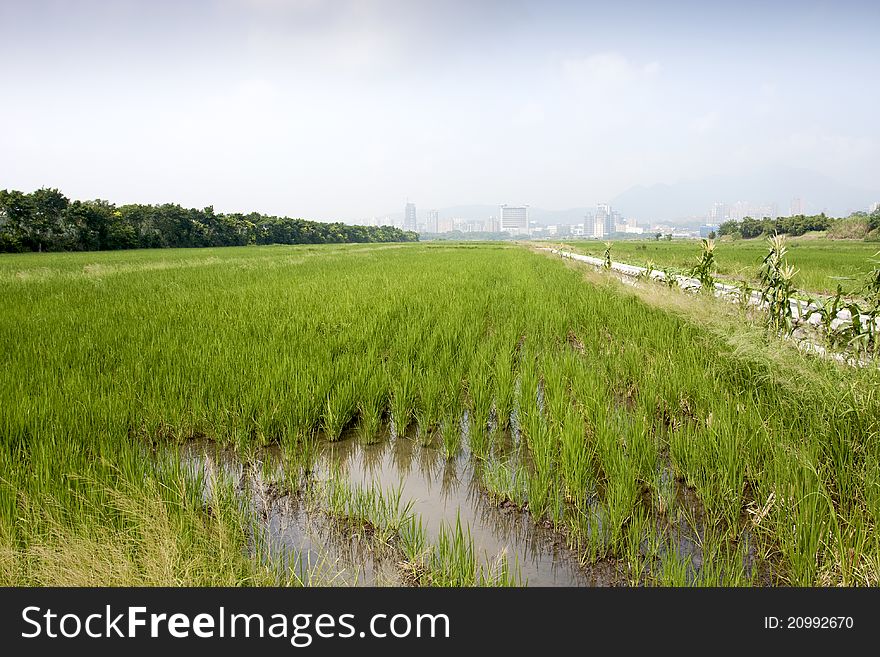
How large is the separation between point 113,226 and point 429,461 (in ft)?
124

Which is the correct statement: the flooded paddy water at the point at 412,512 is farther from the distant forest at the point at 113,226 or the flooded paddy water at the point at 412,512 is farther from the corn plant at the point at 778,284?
the distant forest at the point at 113,226

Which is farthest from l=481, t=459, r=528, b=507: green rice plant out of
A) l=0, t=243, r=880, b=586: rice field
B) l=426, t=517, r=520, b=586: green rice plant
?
l=426, t=517, r=520, b=586: green rice plant

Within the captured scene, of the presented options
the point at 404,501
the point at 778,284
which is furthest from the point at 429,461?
the point at 778,284

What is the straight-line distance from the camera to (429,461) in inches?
109

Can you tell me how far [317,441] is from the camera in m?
2.97

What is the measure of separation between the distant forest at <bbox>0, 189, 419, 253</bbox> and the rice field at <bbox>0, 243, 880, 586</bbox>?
2922cm

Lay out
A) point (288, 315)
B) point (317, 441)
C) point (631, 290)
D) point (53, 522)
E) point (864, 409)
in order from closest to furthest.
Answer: point (53, 522) → point (864, 409) → point (317, 441) → point (288, 315) → point (631, 290)

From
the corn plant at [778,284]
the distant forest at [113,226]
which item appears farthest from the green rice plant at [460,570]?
the distant forest at [113,226]

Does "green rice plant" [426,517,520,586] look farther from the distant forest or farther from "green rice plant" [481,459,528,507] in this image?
the distant forest

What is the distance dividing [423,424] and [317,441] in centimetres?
69

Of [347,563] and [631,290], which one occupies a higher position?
[631,290]

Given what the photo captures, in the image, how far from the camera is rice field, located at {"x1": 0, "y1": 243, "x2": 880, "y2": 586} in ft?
5.61
